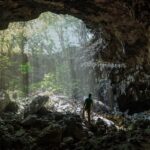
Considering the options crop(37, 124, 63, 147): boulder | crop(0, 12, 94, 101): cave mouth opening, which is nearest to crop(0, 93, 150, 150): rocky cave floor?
crop(37, 124, 63, 147): boulder

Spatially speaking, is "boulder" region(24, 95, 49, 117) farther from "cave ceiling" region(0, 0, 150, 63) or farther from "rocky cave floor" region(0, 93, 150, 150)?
"cave ceiling" region(0, 0, 150, 63)

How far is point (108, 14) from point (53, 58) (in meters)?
28.5

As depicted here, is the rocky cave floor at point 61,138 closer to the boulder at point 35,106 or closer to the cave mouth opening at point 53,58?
the boulder at point 35,106

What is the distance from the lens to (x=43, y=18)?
31.9 m

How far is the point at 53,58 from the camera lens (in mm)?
42469

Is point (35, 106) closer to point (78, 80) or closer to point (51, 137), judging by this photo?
point (51, 137)

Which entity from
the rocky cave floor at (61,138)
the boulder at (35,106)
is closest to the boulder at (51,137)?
the rocky cave floor at (61,138)

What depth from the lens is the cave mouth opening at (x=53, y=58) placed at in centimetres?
3225

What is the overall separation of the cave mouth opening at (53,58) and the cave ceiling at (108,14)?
15357mm

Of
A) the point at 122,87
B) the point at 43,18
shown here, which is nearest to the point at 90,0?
the point at 122,87

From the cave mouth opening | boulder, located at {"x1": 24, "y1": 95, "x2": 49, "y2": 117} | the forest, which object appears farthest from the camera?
the cave mouth opening

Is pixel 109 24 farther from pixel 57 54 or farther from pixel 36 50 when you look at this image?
pixel 57 54

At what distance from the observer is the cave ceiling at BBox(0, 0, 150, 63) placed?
12999 mm

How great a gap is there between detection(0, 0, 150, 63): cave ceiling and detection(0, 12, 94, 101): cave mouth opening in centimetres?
1536
